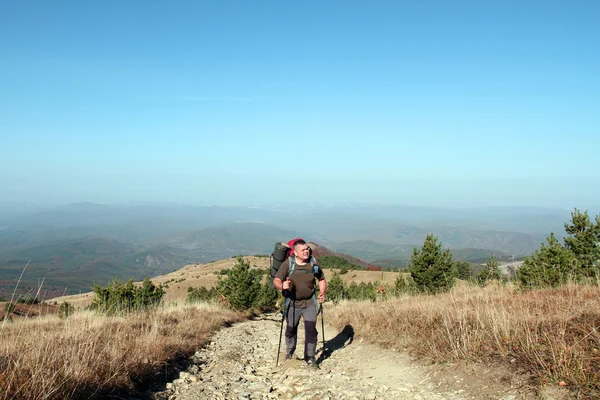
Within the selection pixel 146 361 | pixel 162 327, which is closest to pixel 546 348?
pixel 146 361

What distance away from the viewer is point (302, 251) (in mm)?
6895

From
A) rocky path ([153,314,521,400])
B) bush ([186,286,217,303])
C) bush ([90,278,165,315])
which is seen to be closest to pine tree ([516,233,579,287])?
rocky path ([153,314,521,400])

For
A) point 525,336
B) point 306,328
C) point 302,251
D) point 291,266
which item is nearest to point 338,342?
point 306,328

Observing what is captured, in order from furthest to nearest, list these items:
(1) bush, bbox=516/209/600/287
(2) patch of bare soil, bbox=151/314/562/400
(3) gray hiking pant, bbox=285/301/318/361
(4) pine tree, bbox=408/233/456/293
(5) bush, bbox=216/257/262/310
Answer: (4) pine tree, bbox=408/233/456/293 → (5) bush, bbox=216/257/262/310 → (1) bush, bbox=516/209/600/287 → (3) gray hiking pant, bbox=285/301/318/361 → (2) patch of bare soil, bbox=151/314/562/400

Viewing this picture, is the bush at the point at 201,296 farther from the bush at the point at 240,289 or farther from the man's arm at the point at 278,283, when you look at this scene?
the man's arm at the point at 278,283

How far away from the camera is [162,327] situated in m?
8.80

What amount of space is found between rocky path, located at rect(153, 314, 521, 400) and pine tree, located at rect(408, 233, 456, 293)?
12766mm

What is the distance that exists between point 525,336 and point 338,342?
5081 mm

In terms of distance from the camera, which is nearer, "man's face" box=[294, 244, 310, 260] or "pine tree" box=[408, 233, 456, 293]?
"man's face" box=[294, 244, 310, 260]

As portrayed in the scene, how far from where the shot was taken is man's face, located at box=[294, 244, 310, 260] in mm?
6895

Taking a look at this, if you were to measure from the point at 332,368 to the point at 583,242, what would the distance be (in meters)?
19.1

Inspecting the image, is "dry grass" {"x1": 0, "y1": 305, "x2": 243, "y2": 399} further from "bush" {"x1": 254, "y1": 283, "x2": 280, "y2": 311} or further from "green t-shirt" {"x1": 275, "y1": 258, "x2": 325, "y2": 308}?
"bush" {"x1": 254, "y1": 283, "x2": 280, "y2": 311}

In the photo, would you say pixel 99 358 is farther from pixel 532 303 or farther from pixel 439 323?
pixel 532 303

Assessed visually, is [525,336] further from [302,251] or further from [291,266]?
[291,266]
